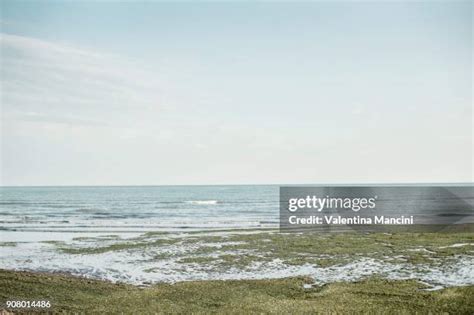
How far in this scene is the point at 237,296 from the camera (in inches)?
553

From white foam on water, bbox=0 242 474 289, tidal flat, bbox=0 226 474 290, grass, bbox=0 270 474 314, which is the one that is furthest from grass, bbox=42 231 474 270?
grass, bbox=0 270 474 314

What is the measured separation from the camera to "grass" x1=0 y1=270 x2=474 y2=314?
12.3 metres

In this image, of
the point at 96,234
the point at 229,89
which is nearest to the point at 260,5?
the point at 229,89

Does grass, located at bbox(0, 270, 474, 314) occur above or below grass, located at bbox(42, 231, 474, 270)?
above

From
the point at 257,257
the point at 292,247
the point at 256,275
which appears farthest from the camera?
the point at 292,247

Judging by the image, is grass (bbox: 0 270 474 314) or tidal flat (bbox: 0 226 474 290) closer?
grass (bbox: 0 270 474 314)

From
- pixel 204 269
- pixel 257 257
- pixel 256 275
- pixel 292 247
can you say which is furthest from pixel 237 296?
pixel 292 247

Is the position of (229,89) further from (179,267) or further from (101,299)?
(101,299)

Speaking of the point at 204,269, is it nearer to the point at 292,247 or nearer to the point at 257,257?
the point at 257,257

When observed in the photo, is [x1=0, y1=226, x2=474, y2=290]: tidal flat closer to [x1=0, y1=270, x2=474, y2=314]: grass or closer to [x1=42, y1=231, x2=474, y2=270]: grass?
[x1=42, y1=231, x2=474, y2=270]: grass

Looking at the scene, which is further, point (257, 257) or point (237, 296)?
point (257, 257)

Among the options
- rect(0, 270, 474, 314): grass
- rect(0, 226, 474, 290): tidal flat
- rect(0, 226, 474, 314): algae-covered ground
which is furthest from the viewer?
rect(0, 226, 474, 290): tidal flat

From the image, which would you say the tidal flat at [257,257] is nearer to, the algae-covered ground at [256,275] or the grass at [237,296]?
the algae-covered ground at [256,275]

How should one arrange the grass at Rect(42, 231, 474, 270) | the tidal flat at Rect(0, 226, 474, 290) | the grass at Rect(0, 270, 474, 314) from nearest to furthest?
the grass at Rect(0, 270, 474, 314), the tidal flat at Rect(0, 226, 474, 290), the grass at Rect(42, 231, 474, 270)
